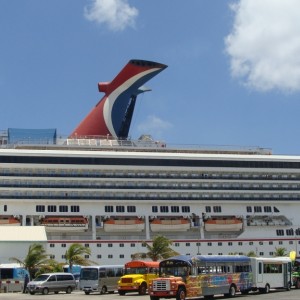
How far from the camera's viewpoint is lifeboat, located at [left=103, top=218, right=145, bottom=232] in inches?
2340

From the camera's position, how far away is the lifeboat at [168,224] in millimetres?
61000

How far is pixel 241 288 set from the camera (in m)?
30.6

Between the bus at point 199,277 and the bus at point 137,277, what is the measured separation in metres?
5.51

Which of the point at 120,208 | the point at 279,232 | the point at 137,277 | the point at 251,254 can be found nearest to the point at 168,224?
the point at 120,208

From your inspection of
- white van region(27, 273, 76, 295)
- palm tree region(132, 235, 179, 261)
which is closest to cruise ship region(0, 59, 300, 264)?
palm tree region(132, 235, 179, 261)

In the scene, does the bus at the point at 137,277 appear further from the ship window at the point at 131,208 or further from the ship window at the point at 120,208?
the ship window at the point at 131,208

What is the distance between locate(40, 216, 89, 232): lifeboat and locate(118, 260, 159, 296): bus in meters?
23.1

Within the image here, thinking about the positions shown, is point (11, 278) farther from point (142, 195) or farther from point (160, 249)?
point (142, 195)

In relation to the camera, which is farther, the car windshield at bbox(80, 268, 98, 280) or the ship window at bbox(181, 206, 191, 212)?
the ship window at bbox(181, 206, 191, 212)

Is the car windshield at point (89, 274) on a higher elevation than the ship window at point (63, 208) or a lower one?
lower

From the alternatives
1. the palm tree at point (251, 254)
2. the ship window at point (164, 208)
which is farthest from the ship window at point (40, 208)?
the palm tree at point (251, 254)

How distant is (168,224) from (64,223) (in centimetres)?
1102

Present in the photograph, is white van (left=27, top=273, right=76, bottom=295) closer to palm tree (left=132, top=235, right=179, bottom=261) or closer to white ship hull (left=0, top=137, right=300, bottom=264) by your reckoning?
palm tree (left=132, top=235, right=179, bottom=261)

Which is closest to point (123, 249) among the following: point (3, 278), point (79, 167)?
point (79, 167)
